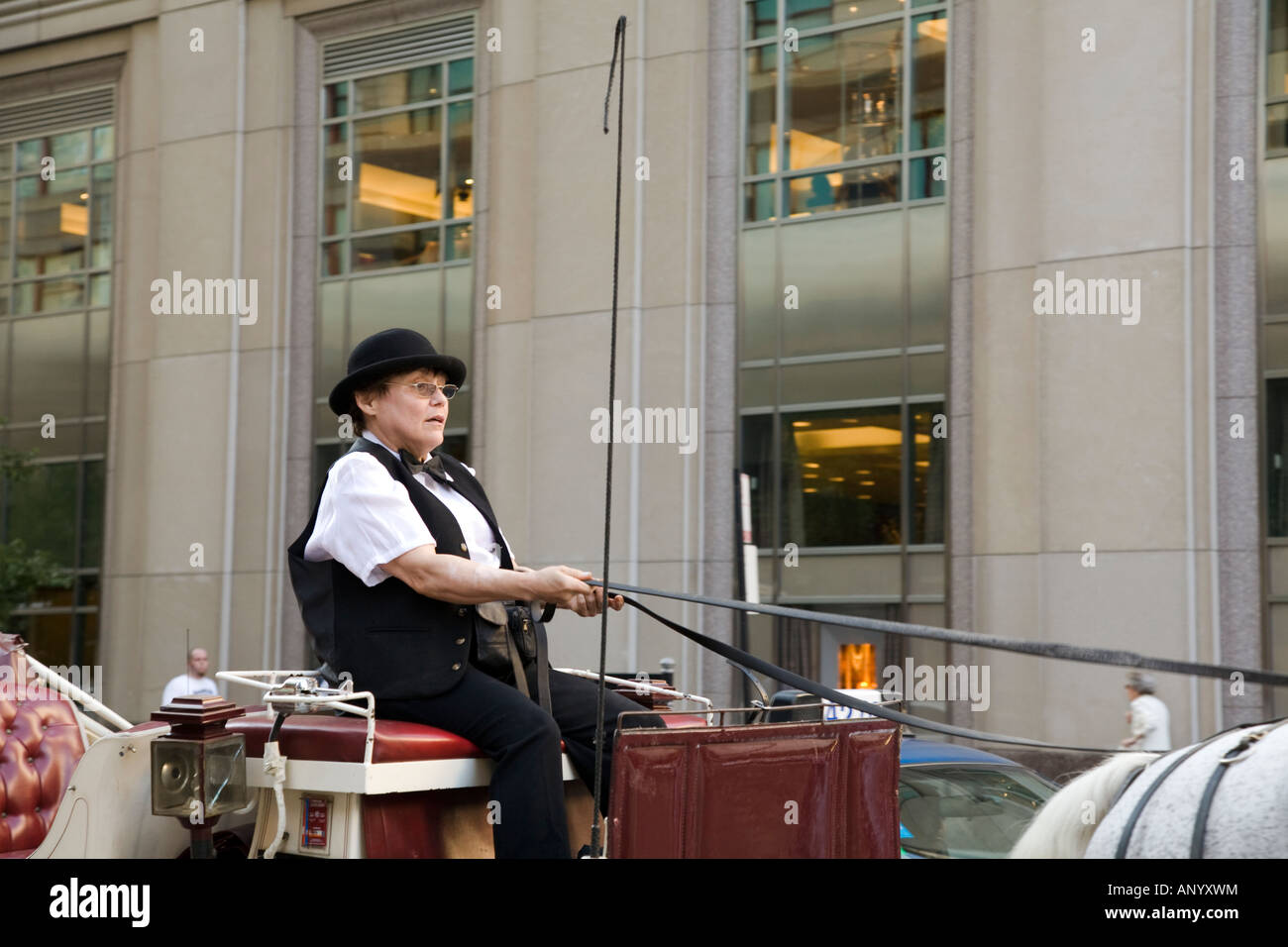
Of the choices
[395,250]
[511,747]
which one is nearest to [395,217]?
[395,250]

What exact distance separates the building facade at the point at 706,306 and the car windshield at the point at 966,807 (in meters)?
5.21

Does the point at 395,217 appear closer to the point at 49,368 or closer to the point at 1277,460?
the point at 49,368

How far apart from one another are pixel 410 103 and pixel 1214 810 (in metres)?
13.9

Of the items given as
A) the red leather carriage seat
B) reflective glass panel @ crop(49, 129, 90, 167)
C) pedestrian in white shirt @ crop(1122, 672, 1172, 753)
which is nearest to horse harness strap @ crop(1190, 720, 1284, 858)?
the red leather carriage seat

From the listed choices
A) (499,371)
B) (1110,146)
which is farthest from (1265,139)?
(499,371)

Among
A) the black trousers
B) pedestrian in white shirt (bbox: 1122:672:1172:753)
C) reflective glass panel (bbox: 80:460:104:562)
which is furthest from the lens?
reflective glass panel (bbox: 80:460:104:562)

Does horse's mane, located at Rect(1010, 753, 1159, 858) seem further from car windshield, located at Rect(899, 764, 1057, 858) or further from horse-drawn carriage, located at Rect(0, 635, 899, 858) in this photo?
car windshield, located at Rect(899, 764, 1057, 858)

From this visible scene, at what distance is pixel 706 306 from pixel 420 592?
31.9 feet

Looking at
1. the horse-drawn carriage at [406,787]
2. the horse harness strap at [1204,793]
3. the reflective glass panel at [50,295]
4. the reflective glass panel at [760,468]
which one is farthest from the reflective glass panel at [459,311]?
the horse harness strap at [1204,793]

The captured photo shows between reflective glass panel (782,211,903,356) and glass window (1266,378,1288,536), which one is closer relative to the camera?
glass window (1266,378,1288,536)

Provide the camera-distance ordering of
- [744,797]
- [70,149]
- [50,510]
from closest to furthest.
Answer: [744,797] < [50,510] < [70,149]

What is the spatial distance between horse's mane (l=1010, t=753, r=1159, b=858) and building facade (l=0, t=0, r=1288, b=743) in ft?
25.1

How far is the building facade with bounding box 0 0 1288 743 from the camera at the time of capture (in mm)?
10672

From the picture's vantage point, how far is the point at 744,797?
330 centimetres
